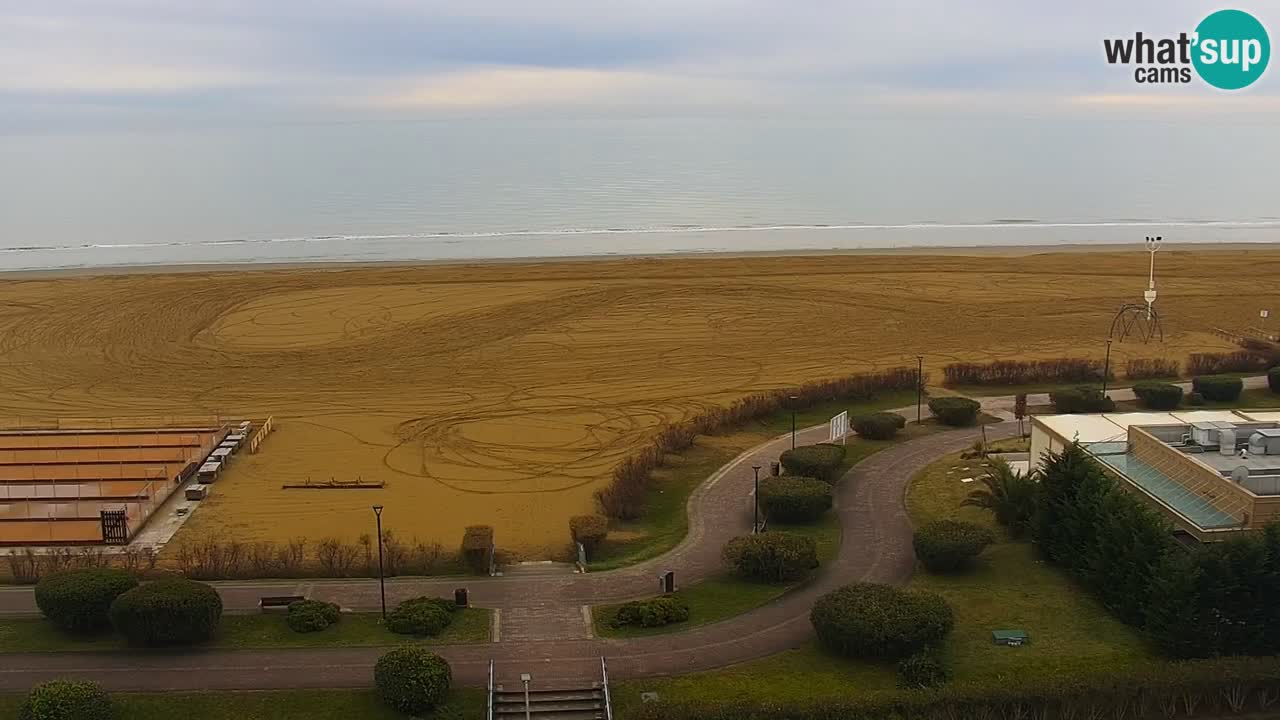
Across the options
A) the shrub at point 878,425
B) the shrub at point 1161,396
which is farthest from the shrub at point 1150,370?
the shrub at point 878,425

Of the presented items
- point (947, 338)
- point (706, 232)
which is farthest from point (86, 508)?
point (706, 232)

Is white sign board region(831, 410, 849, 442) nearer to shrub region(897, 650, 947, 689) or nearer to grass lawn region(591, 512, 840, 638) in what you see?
grass lawn region(591, 512, 840, 638)

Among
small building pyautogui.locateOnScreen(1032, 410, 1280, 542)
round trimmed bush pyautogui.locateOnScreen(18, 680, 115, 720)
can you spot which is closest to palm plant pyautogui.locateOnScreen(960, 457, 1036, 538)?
small building pyautogui.locateOnScreen(1032, 410, 1280, 542)

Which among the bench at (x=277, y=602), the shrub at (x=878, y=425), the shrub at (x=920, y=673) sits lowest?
the shrub at (x=920, y=673)

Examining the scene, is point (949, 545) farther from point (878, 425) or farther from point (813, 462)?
point (878, 425)

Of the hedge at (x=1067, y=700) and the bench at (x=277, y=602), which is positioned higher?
the bench at (x=277, y=602)

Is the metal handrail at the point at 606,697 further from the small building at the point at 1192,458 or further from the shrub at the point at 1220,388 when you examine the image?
the shrub at the point at 1220,388
